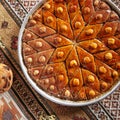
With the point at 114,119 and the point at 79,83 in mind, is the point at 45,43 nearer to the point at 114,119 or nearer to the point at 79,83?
the point at 79,83

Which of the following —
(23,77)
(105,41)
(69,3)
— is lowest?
(23,77)

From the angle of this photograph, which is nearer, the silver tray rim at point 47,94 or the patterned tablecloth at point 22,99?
the silver tray rim at point 47,94

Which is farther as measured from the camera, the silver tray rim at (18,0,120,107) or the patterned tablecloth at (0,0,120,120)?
the patterned tablecloth at (0,0,120,120)

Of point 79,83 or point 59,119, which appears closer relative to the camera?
point 79,83

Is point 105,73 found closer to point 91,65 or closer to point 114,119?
point 91,65

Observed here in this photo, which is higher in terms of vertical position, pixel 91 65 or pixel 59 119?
pixel 91 65

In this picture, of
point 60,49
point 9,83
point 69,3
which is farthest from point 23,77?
point 69,3

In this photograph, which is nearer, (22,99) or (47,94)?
(47,94)
